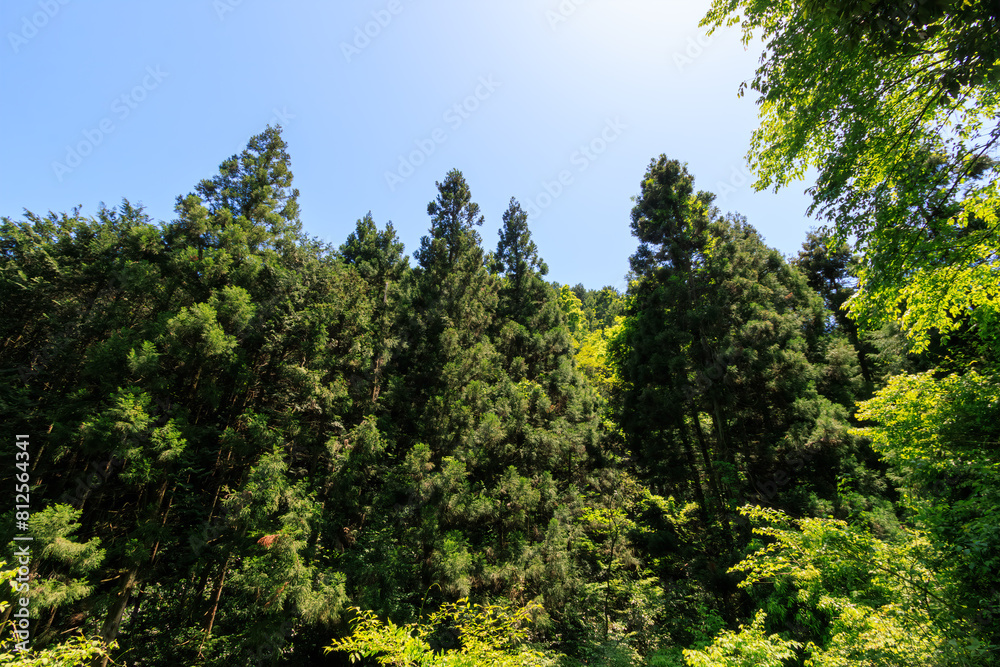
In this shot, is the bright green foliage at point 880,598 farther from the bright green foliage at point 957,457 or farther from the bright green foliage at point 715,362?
the bright green foliage at point 715,362

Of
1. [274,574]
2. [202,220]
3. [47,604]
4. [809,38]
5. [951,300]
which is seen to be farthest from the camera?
[202,220]

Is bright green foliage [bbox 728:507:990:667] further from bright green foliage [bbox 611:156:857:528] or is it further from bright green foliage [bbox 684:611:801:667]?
bright green foliage [bbox 611:156:857:528]

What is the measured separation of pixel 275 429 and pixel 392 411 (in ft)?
16.7

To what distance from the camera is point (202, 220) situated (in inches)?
488

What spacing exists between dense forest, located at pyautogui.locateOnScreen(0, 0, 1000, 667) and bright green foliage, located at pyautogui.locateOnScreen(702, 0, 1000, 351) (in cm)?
3

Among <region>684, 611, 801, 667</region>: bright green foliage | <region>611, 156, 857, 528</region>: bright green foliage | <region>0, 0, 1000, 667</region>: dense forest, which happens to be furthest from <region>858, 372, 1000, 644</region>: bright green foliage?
<region>611, 156, 857, 528</region>: bright green foliage

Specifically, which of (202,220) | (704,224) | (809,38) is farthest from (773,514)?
(202,220)

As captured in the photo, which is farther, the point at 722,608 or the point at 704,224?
the point at 704,224

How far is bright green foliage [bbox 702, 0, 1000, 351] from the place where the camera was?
3658 mm

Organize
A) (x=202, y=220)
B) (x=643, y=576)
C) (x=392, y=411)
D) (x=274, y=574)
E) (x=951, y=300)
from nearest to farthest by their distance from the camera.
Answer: (x=951, y=300)
(x=274, y=574)
(x=202, y=220)
(x=643, y=576)
(x=392, y=411)

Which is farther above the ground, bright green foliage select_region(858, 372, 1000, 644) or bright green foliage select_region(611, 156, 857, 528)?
bright green foliage select_region(611, 156, 857, 528)

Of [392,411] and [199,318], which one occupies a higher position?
[199,318]

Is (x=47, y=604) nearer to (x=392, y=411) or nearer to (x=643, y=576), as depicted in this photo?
(x=392, y=411)

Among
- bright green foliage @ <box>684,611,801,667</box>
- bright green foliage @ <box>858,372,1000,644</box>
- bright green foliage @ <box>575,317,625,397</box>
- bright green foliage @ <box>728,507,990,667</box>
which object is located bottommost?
bright green foliage @ <box>684,611,801,667</box>
